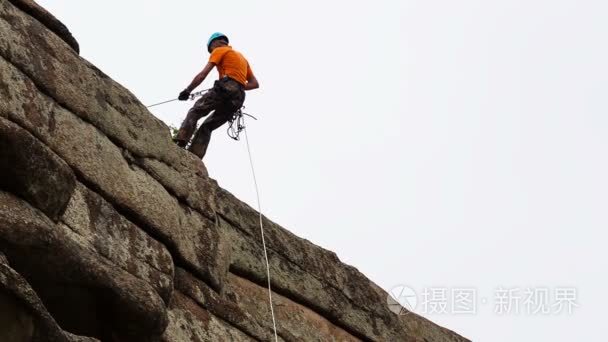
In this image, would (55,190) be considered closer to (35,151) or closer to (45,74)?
(35,151)

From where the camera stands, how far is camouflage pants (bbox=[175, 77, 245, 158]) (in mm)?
14820

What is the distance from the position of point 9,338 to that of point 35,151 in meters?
1.94

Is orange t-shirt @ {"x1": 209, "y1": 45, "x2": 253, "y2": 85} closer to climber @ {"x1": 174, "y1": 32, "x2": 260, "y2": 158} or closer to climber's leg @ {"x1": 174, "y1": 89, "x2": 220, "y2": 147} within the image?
climber @ {"x1": 174, "y1": 32, "x2": 260, "y2": 158}

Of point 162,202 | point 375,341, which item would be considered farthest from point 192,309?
point 375,341

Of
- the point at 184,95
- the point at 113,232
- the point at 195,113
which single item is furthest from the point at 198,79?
the point at 113,232

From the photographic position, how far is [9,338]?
8039mm

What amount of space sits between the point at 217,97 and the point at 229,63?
587mm

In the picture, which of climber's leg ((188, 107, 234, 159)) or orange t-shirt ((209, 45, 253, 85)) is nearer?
climber's leg ((188, 107, 234, 159))

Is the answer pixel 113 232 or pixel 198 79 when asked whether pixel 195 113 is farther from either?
pixel 113 232

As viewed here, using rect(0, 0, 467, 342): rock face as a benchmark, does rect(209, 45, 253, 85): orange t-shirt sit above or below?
above

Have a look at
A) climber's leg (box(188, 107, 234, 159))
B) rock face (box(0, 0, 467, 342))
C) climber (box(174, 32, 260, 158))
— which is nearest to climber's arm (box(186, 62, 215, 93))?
climber (box(174, 32, 260, 158))

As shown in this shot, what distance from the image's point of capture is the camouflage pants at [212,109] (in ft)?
48.6

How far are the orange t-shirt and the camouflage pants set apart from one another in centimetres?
10

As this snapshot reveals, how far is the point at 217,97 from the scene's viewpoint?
15.3 m
